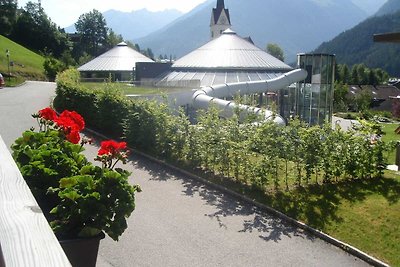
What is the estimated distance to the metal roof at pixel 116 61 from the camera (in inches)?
2469

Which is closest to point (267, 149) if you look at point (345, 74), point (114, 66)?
point (114, 66)

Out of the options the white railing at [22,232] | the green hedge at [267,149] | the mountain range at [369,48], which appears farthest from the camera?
the mountain range at [369,48]

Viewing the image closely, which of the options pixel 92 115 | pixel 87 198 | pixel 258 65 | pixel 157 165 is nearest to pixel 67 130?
pixel 87 198

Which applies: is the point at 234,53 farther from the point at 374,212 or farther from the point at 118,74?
the point at 374,212

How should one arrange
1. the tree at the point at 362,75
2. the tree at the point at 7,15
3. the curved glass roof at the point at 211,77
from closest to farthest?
the curved glass roof at the point at 211,77 → the tree at the point at 7,15 → the tree at the point at 362,75

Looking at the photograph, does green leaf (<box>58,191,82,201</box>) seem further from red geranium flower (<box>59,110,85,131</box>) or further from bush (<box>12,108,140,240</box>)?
red geranium flower (<box>59,110,85,131</box>)

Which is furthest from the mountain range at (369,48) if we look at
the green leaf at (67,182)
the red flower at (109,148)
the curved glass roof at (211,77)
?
the green leaf at (67,182)

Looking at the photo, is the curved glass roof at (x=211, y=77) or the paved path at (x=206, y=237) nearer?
the paved path at (x=206, y=237)

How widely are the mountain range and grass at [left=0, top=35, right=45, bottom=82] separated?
123663 mm

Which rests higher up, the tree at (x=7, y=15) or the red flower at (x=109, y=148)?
the tree at (x=7, y=15)

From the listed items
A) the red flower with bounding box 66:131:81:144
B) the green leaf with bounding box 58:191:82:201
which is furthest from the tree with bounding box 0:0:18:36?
the green leaf with bounding box 58:191:82:201

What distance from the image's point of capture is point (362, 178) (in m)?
10.9

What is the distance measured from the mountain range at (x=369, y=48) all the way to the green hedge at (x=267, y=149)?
15658cm

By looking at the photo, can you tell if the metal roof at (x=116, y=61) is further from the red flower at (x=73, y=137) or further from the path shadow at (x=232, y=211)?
the red flower at (x=73, y=137)
